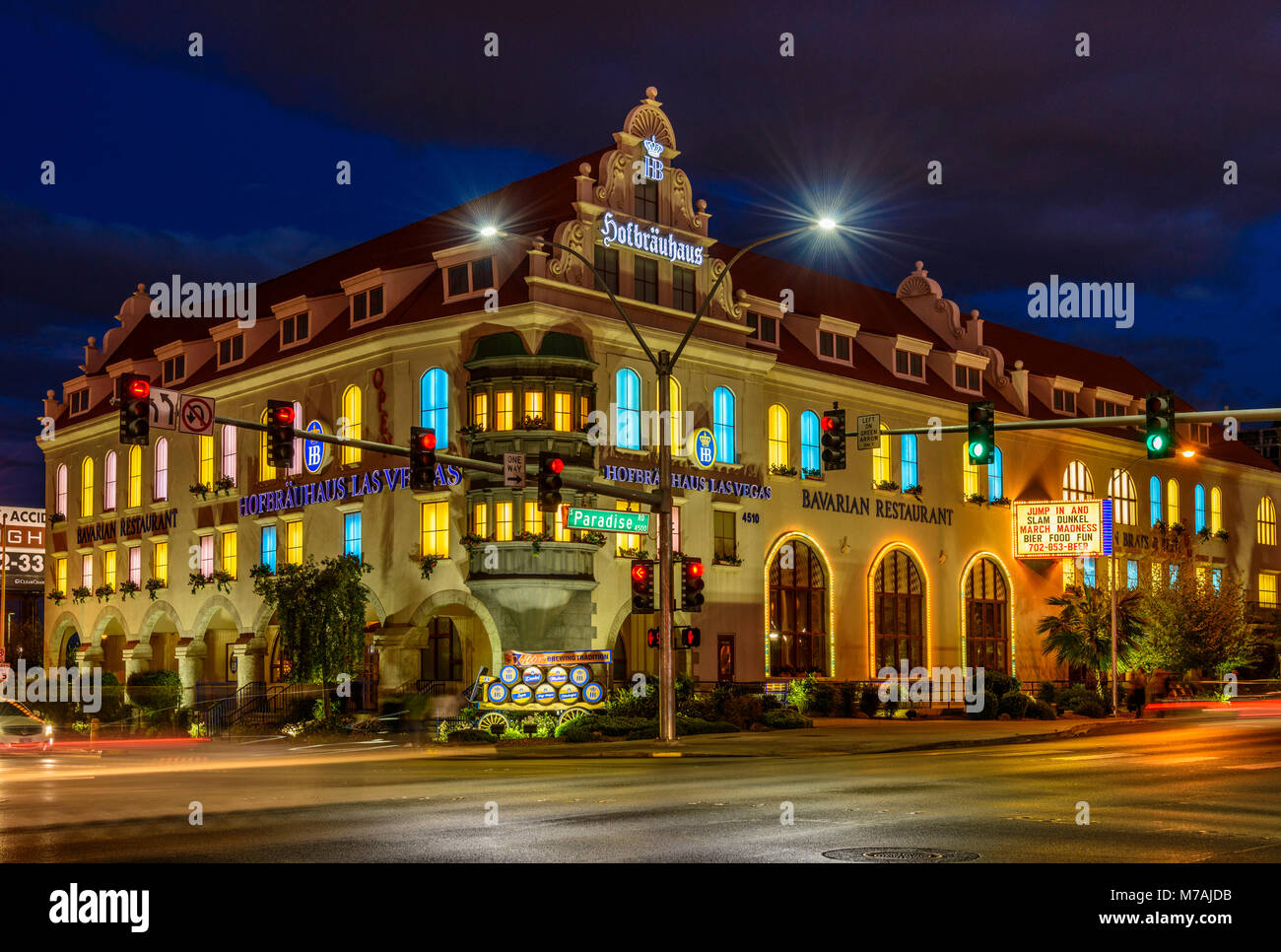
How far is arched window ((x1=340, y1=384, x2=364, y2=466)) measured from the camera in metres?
44.0

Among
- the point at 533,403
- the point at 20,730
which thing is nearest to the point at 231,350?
the point at 533,403

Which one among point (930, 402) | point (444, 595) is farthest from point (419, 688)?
point (930, 402)

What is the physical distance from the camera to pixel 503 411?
133 feet

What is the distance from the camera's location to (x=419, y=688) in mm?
41906

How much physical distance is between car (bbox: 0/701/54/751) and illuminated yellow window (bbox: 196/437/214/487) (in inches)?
659

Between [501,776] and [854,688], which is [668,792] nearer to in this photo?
[501,776]

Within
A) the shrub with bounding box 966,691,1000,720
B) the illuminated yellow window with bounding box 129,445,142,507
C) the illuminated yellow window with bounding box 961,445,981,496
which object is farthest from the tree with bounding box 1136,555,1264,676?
the illuminated yellow window with bounding box 129,445,142,507

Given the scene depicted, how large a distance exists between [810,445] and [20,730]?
2621cm

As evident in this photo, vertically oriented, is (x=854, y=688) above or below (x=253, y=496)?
below

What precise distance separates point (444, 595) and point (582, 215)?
37.7 ft

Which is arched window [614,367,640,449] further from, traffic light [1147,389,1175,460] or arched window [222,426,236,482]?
traffic light [1147,389,1175,460]

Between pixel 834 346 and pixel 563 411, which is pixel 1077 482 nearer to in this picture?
pixel 834 346

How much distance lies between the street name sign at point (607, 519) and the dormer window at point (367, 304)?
1426 cm
